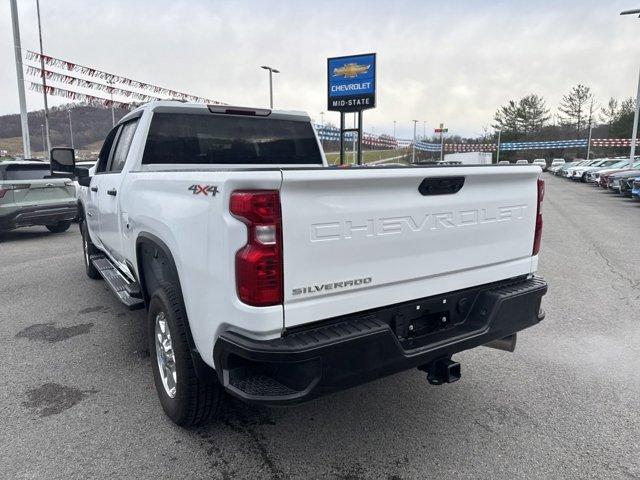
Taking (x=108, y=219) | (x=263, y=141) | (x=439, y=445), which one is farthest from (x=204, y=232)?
(x=108, y=219)

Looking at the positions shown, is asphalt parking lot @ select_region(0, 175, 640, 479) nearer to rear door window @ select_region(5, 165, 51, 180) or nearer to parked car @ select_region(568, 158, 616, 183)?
rear door window @ select_region(5, 165, 51, 180)

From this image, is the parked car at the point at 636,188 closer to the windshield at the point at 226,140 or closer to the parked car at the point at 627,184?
the parked car at the point at 627,184

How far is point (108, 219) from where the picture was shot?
4559mm

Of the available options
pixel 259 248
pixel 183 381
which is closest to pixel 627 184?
pixel 183 381

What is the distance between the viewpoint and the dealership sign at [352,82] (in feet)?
69.2

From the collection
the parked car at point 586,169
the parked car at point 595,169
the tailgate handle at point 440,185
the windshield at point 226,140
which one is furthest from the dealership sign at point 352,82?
the tailgate handle at point 440,185

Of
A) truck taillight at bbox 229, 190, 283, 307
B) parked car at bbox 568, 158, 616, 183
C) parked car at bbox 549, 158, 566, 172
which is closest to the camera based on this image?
truck taillight at bbox 229, 190, 283, 307

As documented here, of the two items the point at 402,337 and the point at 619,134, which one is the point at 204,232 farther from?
the point at 619,134

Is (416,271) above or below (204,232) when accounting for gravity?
below

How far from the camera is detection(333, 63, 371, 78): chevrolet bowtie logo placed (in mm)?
21141

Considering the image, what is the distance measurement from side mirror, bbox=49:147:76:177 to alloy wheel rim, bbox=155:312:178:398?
10.6 ft

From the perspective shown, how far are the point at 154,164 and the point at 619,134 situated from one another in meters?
74.7

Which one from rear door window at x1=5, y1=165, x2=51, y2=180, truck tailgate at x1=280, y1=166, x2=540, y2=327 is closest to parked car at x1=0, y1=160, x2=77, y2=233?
rear door window at x1=5, y1=165, x2=51, y2=180

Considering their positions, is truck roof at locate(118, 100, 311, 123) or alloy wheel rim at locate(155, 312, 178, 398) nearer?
alloy wheel rim at locate(155, 312, 178, 398)
